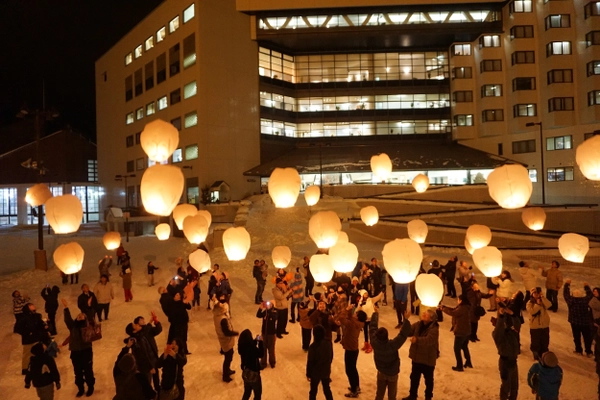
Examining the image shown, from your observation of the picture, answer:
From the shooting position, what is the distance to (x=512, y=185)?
322 inches

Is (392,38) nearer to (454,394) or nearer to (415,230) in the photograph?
(415,230)

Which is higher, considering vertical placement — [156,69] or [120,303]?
[156,69]

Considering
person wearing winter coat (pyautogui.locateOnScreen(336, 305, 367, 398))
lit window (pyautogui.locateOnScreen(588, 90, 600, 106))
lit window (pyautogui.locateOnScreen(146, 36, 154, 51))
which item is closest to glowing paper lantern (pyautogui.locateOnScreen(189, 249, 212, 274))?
person wearing winter coat (pyautogui.locateOnScreen(336, 305, 367, 398))

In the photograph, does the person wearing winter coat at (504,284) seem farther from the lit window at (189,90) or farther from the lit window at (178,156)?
the lit window at (178,156)

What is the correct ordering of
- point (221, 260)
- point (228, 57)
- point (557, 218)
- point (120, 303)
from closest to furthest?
point (120, 303)
point (221, 260)
point (557, 218)
point (228, 57)

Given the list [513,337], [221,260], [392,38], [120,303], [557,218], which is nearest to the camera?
[513,337]

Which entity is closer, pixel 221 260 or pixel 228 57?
pixel 221 260

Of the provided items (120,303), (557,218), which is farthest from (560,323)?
(557,218)

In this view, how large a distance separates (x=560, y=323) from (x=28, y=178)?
50.2 m

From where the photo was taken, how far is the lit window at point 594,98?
32.9 meters

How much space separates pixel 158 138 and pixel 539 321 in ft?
27.2

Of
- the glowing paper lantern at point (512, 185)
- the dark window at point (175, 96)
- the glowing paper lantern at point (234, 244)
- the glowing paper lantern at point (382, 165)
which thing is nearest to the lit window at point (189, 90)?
the dark window at point (175, 96)

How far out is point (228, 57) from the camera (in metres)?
39.2

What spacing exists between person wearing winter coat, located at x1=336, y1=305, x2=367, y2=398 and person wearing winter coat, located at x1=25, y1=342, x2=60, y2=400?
456cm
